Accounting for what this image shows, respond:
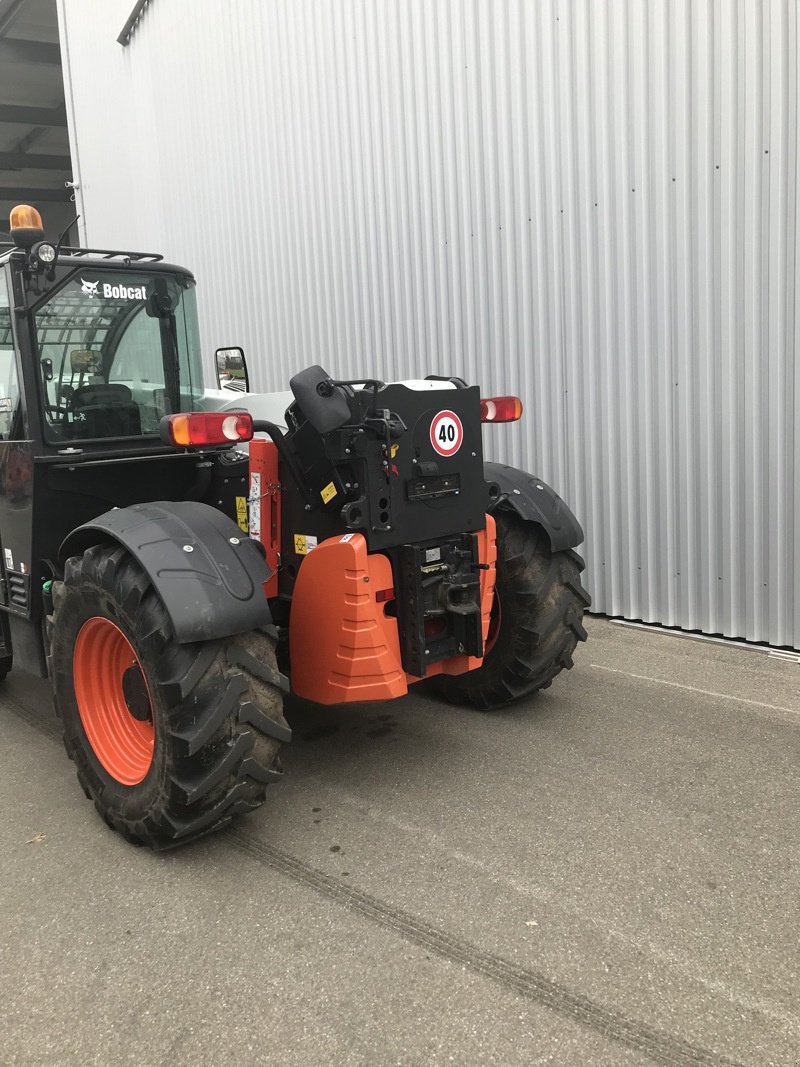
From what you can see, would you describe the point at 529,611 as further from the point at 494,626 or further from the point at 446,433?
the point at 446,433

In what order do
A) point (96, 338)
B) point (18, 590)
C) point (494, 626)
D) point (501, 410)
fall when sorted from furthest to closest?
point (494, 626)
point (18, 590)
point (96, 338)
point (501, 410)

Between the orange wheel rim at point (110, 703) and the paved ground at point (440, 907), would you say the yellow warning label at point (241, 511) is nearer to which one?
the orange wheel rim at point (110, 703)

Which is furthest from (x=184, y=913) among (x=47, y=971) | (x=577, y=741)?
(x=577, y=741)

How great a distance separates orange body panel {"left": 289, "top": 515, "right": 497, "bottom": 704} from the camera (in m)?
3.45

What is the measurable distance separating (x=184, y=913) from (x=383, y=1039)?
93cm

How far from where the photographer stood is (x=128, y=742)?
370 centimetres

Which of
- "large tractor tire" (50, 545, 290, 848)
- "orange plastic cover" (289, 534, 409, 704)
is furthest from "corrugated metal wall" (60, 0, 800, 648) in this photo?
"large tractor tire" (50, 545, 290, 848)

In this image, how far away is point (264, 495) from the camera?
392 centimetres

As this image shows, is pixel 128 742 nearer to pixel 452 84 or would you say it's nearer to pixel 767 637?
pixel 767 637

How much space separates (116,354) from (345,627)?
6.15ft

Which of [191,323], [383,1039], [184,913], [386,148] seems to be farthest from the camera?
[386,148]

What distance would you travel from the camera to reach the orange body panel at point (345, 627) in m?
3.45

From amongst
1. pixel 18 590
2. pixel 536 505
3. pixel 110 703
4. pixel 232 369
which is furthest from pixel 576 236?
pixel 110 703

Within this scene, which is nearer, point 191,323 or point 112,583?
point 112,583
